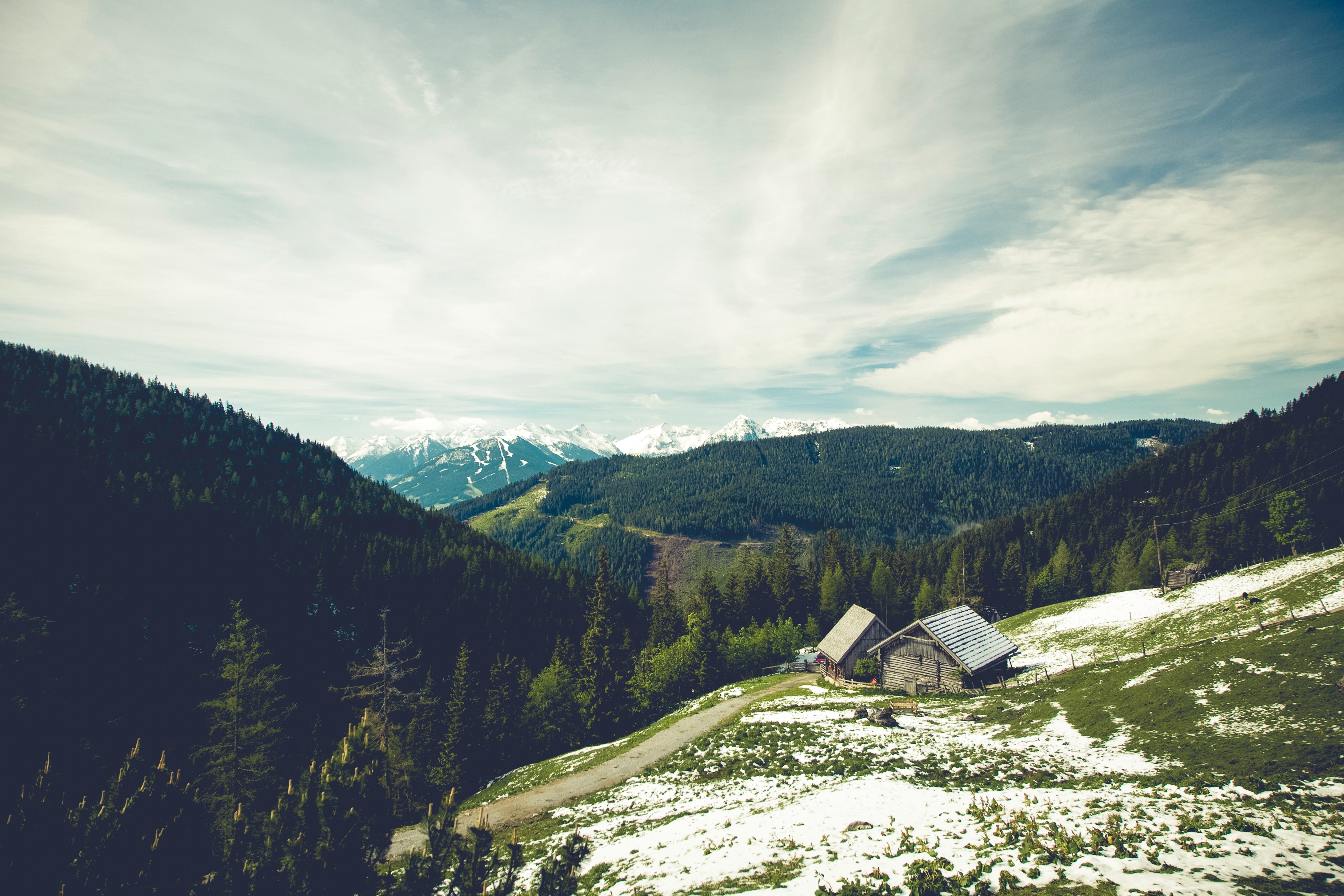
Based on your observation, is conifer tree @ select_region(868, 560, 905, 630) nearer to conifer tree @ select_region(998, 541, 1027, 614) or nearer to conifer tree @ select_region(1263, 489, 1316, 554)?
conifer tree @ select_region(998, 541, 1027, 614)

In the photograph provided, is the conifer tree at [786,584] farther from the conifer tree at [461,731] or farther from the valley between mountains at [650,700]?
the conifer tree at [461,731]

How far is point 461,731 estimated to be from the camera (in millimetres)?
43031

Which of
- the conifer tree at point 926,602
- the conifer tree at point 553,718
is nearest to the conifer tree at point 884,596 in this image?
the conifer tree at point 926,602

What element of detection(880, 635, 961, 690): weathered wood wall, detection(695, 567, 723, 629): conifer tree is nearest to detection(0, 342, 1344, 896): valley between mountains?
detection(695, 567, 723, 629): conifer tree

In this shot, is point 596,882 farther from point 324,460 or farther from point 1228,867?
point 324,460

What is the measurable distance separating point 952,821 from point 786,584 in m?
65.9

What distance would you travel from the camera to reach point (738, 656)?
62.0m

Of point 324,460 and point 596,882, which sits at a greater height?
point 324,460

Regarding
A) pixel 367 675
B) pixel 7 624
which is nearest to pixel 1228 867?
pixel 367 675

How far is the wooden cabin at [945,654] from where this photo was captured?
138 feet

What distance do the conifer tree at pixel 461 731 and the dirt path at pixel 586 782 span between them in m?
8.83

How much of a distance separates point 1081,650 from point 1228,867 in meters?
43.0

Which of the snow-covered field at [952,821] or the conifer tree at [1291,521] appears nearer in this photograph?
the snow-covered field at [952,821]

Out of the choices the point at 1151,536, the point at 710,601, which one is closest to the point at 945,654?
the point at 710,601
